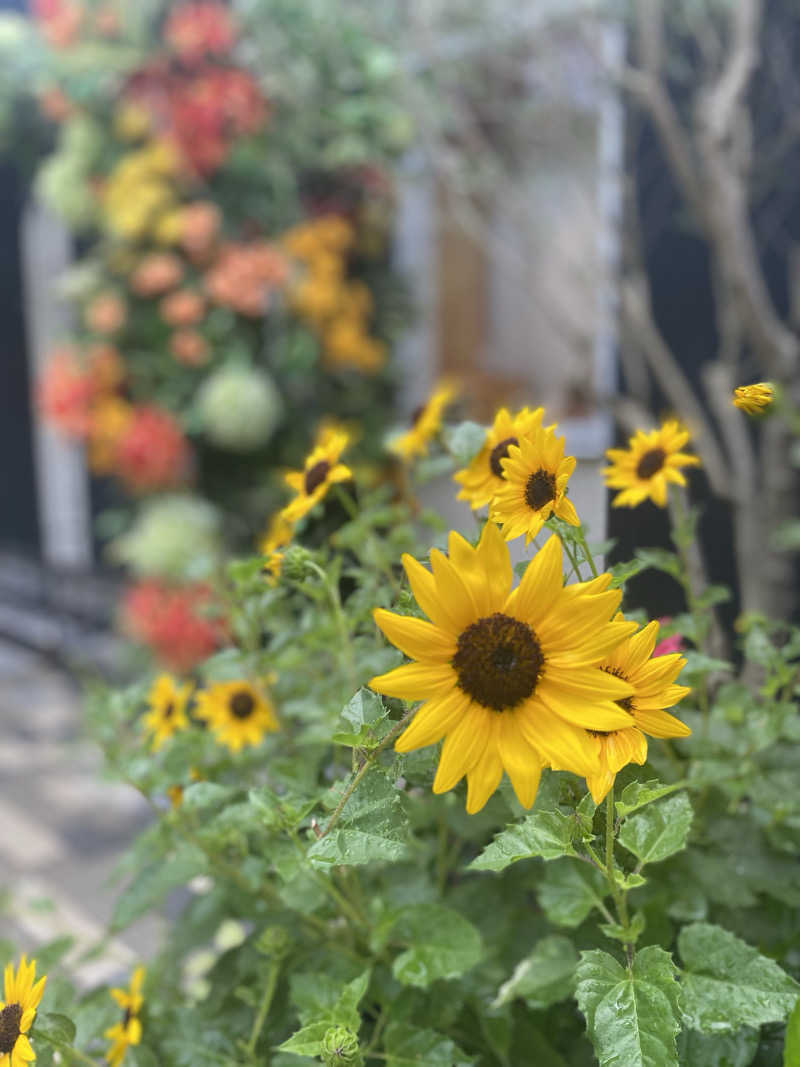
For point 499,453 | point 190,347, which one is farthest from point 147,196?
point 499,453

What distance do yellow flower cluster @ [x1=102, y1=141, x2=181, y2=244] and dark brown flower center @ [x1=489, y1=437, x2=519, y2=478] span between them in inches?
94.7

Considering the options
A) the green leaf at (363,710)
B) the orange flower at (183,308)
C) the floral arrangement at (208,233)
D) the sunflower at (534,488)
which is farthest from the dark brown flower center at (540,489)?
the orange flower at (183,308)

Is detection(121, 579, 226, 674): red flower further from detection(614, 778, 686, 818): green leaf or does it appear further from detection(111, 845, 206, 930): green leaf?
detection(614, 778, 686, 818): green leaf

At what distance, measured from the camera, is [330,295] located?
113 inches

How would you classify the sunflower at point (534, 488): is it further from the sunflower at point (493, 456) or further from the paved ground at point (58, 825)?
the paved ground at point (58, 825)

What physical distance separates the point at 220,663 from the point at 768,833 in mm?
425

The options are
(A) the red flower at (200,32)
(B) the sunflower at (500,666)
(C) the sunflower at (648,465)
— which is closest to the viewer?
(B) the sunflower at (500,666)

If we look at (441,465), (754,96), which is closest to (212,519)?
(754,96)

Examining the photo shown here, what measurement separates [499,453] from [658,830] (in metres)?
0.23

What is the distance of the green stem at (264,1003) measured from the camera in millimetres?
603

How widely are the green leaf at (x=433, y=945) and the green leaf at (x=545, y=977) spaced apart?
0.04 m

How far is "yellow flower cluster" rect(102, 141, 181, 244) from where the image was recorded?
2.79m

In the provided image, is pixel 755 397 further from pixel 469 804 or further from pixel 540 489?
pixel 469 804

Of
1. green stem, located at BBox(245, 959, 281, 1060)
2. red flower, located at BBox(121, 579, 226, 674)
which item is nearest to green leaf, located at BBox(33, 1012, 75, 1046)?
green stem, located at BBox(245, 959, 281, 1060)
